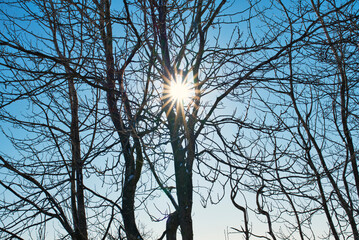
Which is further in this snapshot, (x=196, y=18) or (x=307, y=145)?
(x=307, y=145)

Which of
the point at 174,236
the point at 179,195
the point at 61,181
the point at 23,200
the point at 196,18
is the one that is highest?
the point at 196,18

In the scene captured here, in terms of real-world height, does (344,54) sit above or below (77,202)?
above

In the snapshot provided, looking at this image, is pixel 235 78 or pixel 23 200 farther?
pixel 23 200

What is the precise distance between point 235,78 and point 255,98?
48cm

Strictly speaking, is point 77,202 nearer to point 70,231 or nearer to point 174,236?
point 70,231

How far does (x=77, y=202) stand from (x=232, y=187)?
88.2 inches

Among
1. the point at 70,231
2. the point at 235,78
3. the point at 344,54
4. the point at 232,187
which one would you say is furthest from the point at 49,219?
the point at 344,54

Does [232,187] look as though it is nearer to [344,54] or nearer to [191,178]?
[191,178]

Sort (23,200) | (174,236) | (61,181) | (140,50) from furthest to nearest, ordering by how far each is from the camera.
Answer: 1. (61,181)
2. (23,200)
3. (174,236)
4. (140,50)

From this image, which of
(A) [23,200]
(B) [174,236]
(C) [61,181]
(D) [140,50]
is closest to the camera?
(D) [140,50]

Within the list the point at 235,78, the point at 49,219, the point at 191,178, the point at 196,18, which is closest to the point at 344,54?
the point at 235,78

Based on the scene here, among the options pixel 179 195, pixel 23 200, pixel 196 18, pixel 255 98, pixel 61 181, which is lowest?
pixel 179 195

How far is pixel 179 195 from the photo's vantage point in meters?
3.30

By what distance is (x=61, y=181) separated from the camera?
4.03 meters
